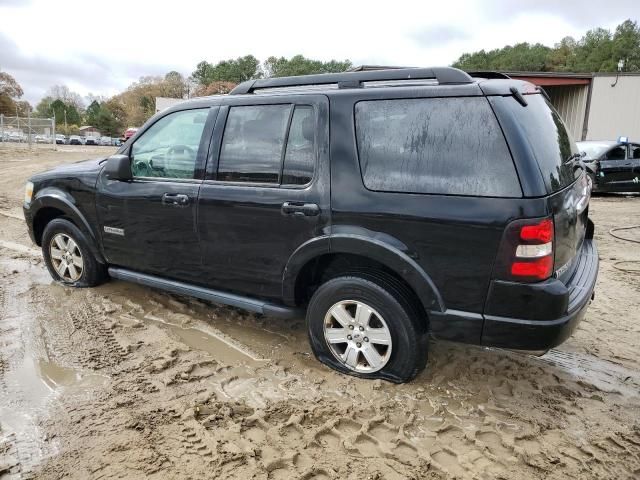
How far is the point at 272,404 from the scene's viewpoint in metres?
2.97

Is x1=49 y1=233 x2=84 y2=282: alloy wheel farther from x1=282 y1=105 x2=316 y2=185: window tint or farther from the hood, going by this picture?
x1=282 y1=105 x2=316 y2=185: window tint

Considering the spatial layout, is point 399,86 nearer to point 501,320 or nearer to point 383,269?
point 383,269

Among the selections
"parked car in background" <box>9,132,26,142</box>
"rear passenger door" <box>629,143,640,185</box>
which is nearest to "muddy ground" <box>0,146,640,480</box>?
"rear passenger door" <box>629,143,640,185</box>

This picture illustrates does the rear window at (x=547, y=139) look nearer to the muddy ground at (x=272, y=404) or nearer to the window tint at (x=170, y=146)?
the muddy ground at (x=272, y=404)

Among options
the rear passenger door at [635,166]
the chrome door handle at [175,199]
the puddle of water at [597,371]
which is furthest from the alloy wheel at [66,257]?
the rear passenger door at [635,166]

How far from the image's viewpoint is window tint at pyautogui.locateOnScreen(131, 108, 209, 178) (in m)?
3.78

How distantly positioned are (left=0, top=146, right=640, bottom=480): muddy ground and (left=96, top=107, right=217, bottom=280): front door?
559 millimetres

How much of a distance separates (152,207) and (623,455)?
3499mm

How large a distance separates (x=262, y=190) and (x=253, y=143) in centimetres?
38

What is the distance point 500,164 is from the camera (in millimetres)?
2600

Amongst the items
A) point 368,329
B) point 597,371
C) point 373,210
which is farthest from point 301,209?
point 597,371

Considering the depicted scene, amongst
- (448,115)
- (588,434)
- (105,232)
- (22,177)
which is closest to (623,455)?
(588,434)

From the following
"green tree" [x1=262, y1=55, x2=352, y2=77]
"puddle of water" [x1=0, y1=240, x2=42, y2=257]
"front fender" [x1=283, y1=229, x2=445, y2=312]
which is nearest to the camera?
"front fender" [x1=283, y1=229, x2=445, y2=312]

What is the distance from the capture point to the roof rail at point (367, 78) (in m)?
2.85
